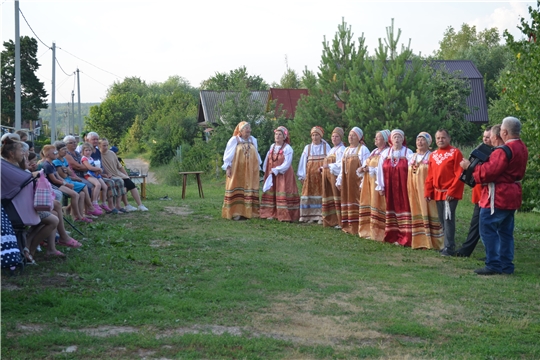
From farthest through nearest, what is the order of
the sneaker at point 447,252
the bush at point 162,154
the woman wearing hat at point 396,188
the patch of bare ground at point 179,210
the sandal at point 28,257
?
the bush at point 162,154
the patch of bare ground at point 179,210
the woman wearing hat at point 396,188
the sneaker at point 447,252
the sandal at point 28,257

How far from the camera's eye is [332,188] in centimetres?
1273

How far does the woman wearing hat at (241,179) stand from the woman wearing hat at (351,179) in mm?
2118

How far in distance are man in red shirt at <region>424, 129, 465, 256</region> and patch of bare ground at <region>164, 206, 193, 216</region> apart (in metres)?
5.91

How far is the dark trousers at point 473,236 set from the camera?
953 cm

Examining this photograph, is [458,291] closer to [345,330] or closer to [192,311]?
[345,330]

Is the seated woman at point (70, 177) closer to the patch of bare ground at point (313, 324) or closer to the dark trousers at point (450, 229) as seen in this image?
the patch of bare ground at point (313, 324)

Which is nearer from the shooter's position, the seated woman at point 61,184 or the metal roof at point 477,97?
the seated woman at point 61,184

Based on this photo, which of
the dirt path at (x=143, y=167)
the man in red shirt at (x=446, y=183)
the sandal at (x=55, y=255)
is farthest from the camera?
the dirt path at (x=143, y=167)

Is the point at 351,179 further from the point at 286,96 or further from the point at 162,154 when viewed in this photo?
the point at 162,154

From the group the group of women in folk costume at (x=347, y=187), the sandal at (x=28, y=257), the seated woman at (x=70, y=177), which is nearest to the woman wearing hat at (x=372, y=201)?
the group of women in folk costume at (x=347, y=187)

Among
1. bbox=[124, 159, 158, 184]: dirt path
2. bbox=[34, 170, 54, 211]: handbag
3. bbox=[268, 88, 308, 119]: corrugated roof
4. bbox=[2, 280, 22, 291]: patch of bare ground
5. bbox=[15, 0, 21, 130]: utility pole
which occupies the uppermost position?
bbox=[268, 88, 308, 119]: corrugated roof

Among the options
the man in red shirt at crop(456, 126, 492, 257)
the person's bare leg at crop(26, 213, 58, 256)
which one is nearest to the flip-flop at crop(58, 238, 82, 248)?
the person's bare leg at crop(26, 213, 58, 256)

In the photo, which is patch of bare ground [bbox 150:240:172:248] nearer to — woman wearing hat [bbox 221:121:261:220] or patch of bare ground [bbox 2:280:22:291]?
patch of bare ground [bbox 2:280:22:291]

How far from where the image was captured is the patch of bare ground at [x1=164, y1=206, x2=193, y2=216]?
553 inches
